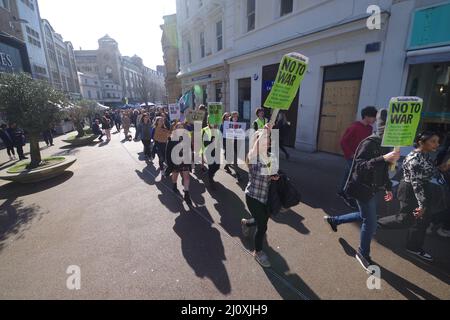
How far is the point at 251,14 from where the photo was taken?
11.4 meters

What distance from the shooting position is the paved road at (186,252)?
2.64 metres

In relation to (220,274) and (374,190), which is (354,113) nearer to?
(374,190)

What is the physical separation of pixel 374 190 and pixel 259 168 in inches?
54.7

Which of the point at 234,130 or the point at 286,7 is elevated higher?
the point at 286,7

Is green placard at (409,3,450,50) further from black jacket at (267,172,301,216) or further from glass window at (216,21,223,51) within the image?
glass window at (216,21,223,51)

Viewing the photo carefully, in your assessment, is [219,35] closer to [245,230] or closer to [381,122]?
[381,122]

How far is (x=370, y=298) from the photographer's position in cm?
246

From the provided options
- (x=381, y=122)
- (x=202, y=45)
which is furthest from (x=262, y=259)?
(x=202, y=45)

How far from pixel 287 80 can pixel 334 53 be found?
6.69m

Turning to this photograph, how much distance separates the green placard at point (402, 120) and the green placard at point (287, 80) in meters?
0.99

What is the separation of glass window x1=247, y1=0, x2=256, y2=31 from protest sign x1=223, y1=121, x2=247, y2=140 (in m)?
7.75

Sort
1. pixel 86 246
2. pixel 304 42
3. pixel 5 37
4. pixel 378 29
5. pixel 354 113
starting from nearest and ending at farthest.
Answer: pixel 86 246 → pixel 378 29 → pixel 354 113 → pixel 304 42 → pixel 5 37

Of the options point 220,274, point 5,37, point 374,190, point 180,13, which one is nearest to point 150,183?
point 220,274

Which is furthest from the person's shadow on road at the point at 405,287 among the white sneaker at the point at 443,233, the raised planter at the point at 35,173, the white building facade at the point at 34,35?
the white building facade at the point at 34,35
